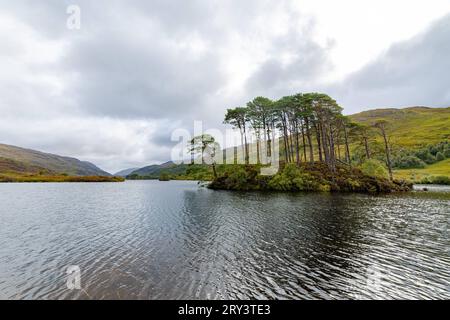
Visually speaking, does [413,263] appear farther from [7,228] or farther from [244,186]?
[244,186]

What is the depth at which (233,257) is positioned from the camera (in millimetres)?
15164

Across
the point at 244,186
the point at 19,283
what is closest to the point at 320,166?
the point at 244,186

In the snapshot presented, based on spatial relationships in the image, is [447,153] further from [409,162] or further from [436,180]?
[436,180]

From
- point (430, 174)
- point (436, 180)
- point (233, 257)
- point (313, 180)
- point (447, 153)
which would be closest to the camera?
point (233, 257)

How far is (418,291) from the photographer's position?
34.2ft

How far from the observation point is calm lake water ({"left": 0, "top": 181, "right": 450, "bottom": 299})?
35.3 feet

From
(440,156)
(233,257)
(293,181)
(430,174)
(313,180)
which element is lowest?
(233,257)

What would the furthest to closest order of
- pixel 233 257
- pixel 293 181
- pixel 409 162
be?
pixel 409 162 < pixel 293 181 < pixel 233 257

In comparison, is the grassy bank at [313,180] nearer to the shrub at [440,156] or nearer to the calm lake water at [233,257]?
the calm lake water at [233,257]

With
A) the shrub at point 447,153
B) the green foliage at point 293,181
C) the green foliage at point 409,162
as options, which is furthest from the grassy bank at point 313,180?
the shrub at point 447,153

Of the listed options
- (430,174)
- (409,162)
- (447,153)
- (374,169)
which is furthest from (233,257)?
(447,153)

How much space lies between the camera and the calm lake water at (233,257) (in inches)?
424

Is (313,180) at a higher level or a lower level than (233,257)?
higher
